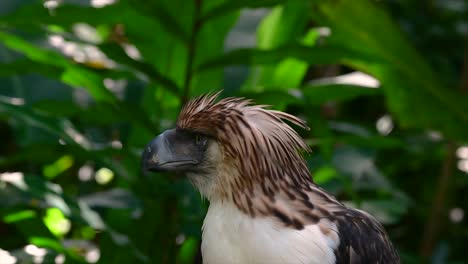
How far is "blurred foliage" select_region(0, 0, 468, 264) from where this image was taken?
2391 mm

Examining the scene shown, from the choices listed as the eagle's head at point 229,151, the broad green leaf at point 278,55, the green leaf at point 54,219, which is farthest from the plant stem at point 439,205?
the eagle's head at point 229,151

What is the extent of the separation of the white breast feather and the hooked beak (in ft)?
0.48

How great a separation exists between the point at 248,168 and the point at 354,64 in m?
1.17

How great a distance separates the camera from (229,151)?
193cm

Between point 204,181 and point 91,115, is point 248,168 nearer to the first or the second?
point 204,181

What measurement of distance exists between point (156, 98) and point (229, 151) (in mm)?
921

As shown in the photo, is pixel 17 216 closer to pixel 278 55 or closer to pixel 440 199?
pixel 278 55

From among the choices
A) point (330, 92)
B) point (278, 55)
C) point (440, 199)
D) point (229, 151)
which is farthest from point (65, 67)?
point (440, 199)

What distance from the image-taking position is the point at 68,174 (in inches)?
140

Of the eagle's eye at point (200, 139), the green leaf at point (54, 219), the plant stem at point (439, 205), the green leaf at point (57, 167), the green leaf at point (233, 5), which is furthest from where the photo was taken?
the plant stem at point (439, 205)

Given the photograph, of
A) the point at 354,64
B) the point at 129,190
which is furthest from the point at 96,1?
the point at 354,64

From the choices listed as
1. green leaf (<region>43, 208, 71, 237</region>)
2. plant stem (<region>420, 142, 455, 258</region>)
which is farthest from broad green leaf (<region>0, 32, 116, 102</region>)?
plant stem (<region>420, 142, 455, 258</region>)

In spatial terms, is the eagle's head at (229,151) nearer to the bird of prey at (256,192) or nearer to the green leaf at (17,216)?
the bird of prey at (256,192)

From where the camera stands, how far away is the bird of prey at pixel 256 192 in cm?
182
